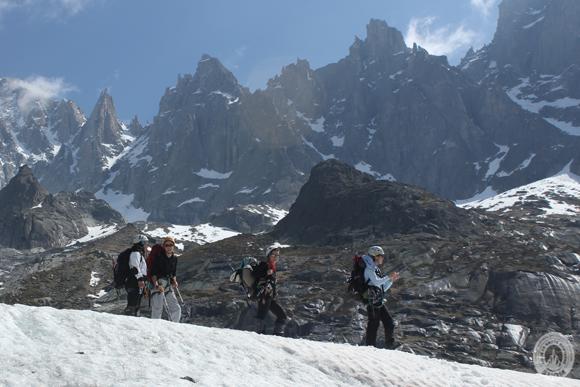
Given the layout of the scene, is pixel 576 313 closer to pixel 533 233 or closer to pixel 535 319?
pixel 535 319

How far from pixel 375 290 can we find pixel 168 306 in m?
6.97

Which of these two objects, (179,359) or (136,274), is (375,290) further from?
(136,274)

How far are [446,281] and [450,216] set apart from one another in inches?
2266

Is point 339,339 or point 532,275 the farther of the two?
point 532,275

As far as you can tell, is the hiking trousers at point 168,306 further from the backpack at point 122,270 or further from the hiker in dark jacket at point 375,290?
the hiker in dark jacket at point 375,290

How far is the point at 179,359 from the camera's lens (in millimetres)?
15742

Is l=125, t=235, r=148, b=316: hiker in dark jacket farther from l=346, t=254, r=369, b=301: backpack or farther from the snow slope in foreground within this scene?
l=346, t=254, r=369, b=301: backpack

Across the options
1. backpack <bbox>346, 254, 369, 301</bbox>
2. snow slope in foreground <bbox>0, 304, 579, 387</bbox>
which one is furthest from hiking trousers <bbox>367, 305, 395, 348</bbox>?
snow slope in foreground <bbox>0, 304, 579, 387</bbox>

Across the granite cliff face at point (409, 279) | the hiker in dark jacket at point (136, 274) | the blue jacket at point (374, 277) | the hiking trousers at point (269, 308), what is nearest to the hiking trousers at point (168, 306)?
the hiker in dark jacket at point (136, 274)

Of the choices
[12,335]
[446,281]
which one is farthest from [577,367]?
[12,335]

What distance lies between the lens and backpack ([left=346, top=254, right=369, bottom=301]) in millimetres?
21266

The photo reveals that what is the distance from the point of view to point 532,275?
102938mm

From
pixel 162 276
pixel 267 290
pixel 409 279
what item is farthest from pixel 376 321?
pixel 409 279

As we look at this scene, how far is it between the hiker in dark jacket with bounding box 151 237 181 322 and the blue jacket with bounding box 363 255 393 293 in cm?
619
